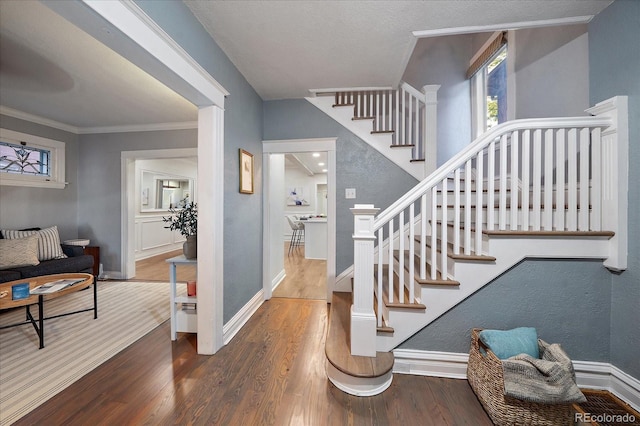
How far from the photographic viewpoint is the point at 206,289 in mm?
1926

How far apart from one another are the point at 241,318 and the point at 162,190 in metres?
5.01

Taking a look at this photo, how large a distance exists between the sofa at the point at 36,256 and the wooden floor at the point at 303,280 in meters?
2.72

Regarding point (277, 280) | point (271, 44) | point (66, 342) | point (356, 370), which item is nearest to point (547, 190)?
point (356, 370)

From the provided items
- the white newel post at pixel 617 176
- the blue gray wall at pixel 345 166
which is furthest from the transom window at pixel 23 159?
the white newel post at pixel 617 176

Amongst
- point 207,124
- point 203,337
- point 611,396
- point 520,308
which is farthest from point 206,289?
point 611,396

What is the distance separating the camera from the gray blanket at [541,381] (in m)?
1.23

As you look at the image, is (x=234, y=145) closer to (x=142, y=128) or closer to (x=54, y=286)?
(x=54, y=286)

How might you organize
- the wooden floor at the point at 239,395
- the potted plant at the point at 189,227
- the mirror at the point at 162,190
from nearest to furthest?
the wooden floor at the point at 239,395 < the potted plant at the point at 189,227 < the mirror at the point at 162,190

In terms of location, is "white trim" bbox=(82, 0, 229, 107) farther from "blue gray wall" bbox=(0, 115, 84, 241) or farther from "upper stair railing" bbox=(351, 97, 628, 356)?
"blue gray wall" bbox=(0, 115, 84, 241)

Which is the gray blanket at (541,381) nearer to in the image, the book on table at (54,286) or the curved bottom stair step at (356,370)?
the curved bottom stair step at (356,370)

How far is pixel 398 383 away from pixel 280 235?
2.61 metres

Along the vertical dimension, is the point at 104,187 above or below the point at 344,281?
above

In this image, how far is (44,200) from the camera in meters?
3.66

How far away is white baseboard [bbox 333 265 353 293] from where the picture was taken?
2951 mm
